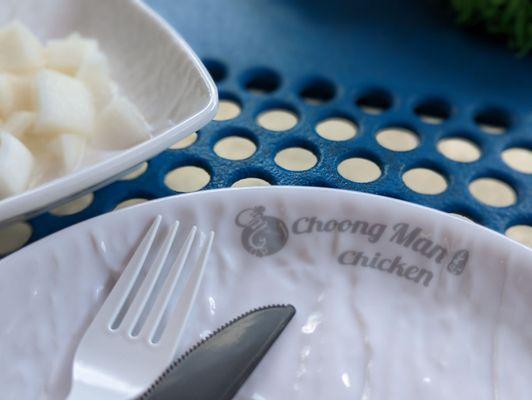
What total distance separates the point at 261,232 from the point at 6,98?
27 cm

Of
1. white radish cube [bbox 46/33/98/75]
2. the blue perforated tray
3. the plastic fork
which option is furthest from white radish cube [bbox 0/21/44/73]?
the plastic fork

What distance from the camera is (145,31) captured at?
708mm

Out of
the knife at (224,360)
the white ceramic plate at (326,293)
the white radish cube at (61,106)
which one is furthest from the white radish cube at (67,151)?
the knife at (224,360)

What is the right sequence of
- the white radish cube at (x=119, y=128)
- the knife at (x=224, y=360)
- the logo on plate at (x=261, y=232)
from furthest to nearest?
the white radish cube at (x=119, y=128) → the logo on plate at (x=261, y=232) → the knife at (x=224, y=360)

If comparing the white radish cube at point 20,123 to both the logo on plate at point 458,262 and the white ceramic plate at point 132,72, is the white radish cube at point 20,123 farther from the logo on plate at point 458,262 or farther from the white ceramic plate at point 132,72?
the logo on plate at point 458,262

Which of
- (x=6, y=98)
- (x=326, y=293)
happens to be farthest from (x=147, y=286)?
(x=6, y=98)

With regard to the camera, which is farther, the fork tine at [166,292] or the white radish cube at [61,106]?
the white radish cube at [61,106]

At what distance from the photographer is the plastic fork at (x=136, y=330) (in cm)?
41

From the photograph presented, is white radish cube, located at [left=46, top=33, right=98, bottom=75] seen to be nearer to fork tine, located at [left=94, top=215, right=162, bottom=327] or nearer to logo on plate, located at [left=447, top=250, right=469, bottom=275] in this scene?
fork tine, located at [left=94, top=215, right=162, bottom=327]

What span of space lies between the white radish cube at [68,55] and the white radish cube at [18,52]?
13 mm

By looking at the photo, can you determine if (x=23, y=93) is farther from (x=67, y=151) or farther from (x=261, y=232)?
(x=261, y=232)

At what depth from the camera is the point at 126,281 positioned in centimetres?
47

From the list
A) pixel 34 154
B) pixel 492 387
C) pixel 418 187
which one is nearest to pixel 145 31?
pixel 34 154

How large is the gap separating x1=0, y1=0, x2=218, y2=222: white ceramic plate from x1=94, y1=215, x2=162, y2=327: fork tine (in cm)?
6
